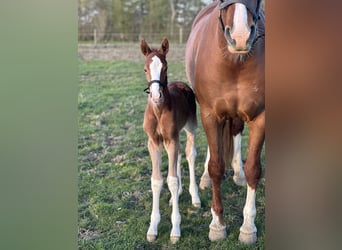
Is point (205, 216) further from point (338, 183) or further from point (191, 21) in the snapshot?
point (191, 21)

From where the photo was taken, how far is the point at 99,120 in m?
1.72

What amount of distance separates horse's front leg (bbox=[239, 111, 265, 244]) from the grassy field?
1.1 inches

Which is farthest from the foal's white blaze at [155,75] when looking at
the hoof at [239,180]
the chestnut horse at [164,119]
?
the hoof at [239,180]

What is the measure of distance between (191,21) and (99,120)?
0.63 metres

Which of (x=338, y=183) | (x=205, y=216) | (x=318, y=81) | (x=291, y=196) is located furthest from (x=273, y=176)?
(x=205, y=216)

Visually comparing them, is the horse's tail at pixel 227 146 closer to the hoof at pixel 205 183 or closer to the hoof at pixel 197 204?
the hoof at pixel 205 183

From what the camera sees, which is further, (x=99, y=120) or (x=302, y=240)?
(x=99, y=120)

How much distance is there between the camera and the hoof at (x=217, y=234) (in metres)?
1.51

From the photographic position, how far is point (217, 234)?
152 centimetres

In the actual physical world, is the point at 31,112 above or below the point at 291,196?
above

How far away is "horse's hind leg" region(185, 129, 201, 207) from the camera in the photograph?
5.50 ft

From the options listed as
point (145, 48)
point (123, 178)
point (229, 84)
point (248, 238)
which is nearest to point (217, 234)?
point (248, 238)

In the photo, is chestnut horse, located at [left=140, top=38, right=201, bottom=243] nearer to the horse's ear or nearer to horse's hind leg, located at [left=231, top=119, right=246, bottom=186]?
the horse's ear

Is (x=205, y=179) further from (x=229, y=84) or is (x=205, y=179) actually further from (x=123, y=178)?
(x=229, y=84)
